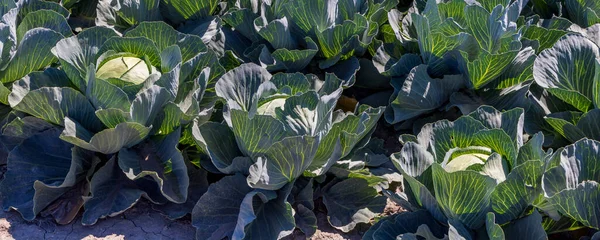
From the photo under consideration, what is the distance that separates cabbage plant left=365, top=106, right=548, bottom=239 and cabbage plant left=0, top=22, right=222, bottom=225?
902mm

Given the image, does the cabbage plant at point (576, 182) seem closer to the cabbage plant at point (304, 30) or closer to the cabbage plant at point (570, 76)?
the cabbage plant at point (570, 76)

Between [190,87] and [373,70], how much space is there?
1.01 m

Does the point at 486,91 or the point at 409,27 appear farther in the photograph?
the point at 409,27

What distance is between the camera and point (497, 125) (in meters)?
2.75

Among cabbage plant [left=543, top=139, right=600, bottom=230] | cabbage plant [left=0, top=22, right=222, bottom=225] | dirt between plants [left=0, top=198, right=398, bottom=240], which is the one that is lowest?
dirt between plants [left=0, top=198, right=398, bottom=240]

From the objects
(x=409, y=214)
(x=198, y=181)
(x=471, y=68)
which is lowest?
(x=198, y=181)

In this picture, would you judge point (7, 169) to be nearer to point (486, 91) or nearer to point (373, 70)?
point (373, 70)

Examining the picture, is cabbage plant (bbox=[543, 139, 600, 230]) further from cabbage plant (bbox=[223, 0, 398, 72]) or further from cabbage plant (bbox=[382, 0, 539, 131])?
cabbage plant (bbox=[223, 0, 398, 72])

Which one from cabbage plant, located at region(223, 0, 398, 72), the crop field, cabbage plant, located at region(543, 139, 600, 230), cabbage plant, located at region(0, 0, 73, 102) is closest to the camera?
cabbage plant, located at region(543, 139, 600, 230)

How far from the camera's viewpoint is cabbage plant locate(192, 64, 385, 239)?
273 centimetres

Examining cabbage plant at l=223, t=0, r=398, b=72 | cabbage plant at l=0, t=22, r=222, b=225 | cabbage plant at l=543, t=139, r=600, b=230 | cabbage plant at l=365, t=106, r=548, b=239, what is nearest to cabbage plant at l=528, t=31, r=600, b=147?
cabbage plant at l=365, t=106, r=548, b=239

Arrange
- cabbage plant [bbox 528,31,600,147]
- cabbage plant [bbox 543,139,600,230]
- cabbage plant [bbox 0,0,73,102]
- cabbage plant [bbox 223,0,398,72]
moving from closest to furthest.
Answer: cabbage plant [bbox 543,139,600,230], cabbage plant [bbox 528,31,600,147], cabbage plant [bbox 0,0,73,102], cabbage plant [bbox 223,0,398,72]

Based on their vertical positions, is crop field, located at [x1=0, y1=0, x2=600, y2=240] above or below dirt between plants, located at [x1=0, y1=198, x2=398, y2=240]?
above

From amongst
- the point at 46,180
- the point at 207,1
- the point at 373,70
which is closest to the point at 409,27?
the point at 373,70
